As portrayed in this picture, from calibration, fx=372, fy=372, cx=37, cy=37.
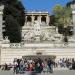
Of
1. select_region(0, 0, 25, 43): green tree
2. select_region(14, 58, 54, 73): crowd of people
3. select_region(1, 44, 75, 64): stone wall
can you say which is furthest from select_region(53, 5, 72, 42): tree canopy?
select_region(14, 58, 54, 73): crowd of people

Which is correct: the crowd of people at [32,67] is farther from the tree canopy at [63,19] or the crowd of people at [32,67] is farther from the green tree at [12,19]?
the tree canopy at [63,19]

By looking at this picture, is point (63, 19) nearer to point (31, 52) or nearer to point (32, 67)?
point (31, 52)

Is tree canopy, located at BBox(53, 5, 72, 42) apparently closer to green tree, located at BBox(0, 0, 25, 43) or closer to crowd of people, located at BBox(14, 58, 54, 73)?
green tree, located at BBox(0, 0, 25, 43)

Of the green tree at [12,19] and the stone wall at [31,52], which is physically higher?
the green tree at [12,19]

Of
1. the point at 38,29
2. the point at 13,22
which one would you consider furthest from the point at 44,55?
the point at 13,22

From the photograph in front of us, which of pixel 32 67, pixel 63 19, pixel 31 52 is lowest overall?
pixel 32 67

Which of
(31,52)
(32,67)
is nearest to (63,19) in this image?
(31,52)

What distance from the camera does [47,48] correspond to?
127 ft

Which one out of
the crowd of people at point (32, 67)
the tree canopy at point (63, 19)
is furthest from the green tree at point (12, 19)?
the crowd of people at point (32, 67)

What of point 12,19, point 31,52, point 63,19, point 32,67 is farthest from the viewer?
point 63,19

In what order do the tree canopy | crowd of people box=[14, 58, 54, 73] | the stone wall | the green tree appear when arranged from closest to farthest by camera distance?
crowd of people box=[14, 58, 54, 73] < the stone wall < the green tree < the tree canopy

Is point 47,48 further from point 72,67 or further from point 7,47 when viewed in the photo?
point 72,67

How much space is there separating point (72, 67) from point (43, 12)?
160 feet

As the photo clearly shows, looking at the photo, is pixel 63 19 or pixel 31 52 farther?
pixel 63 19
